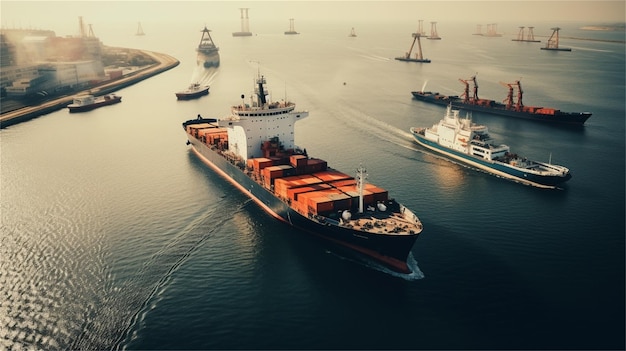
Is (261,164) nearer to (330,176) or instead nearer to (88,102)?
(330,176)

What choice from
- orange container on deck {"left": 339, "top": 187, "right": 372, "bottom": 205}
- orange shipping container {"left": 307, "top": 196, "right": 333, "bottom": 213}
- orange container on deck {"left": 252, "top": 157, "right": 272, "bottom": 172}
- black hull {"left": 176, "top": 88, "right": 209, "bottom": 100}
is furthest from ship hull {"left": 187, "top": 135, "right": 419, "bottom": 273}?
black hull {"left": 176, "top": 88, "right": 209, "bottom": 100}

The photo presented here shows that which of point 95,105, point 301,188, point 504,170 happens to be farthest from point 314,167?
point 95,105

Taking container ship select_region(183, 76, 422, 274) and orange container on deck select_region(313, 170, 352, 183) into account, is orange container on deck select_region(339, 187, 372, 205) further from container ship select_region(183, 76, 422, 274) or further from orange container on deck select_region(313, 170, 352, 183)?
orange container on deck select_region(313, 170, 352, 183)

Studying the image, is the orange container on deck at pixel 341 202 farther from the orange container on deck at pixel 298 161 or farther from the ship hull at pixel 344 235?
the orange container on deck at pixel 298 161

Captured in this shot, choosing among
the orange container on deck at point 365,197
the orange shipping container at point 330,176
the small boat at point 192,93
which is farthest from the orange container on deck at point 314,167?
the small boat at point 192,93

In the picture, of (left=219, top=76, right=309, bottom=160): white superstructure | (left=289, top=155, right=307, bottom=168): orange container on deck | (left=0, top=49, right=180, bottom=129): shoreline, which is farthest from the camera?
(left=0, top=49, right=180, bottom=129): shoreline

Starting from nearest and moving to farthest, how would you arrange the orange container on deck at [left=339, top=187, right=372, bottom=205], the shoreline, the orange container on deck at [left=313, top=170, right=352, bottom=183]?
the orange container on deck at [left=339, top=187, right=372, bottom=205] → the orange container on deck at [left=313, top=170, right=352, bottom=183] → the shoreline

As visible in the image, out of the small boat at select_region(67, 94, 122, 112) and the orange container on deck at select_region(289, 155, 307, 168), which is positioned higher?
the small boat at select_region(67, 94, 122, 112)
